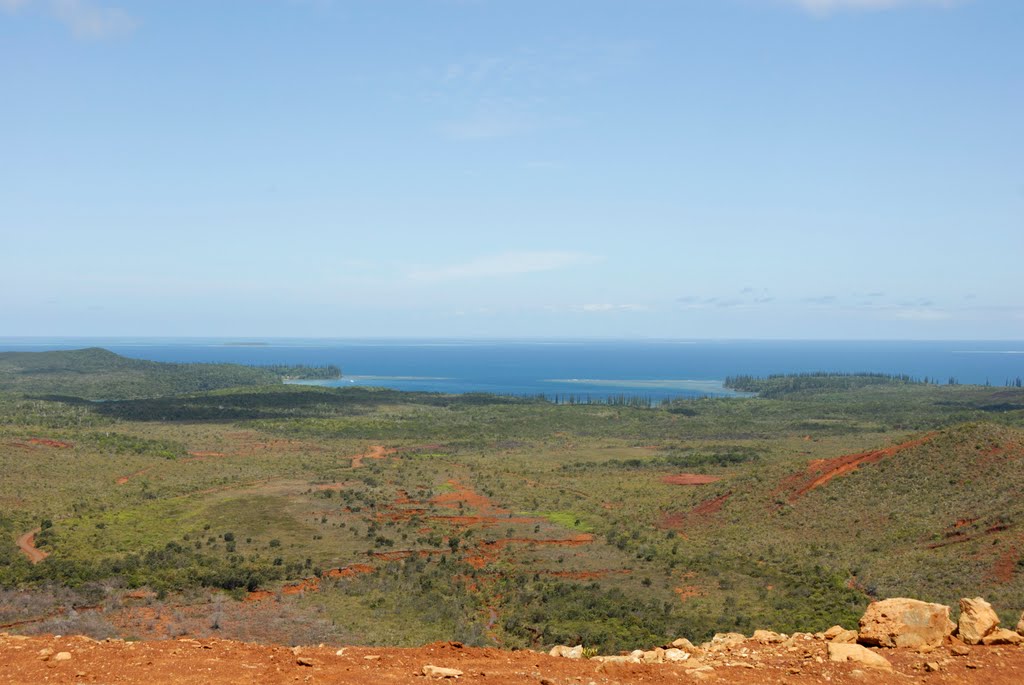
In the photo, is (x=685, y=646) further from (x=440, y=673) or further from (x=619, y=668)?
(x=440, y=673)

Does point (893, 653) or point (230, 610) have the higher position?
point (893, 653)

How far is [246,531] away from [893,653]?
36.6 m

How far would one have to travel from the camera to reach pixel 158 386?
199 m

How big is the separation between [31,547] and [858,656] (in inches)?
1510

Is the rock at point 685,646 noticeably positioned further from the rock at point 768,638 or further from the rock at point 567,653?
the rock at point 567,653

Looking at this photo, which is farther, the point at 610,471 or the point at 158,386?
the point at 158,386

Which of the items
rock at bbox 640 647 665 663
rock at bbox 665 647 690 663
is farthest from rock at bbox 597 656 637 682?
rock at bbox 665 647 690 663

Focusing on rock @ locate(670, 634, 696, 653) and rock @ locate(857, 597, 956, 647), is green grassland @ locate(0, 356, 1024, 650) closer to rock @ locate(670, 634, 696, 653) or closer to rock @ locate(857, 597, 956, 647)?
rock @ locate(670, 634, 696, 653)

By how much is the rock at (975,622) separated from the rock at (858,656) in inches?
71.5

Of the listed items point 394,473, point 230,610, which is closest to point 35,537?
point 230,610

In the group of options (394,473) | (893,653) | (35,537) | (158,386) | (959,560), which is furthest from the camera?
(158,386)

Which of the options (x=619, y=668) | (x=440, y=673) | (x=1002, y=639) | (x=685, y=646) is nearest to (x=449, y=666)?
(x=440, y=673)

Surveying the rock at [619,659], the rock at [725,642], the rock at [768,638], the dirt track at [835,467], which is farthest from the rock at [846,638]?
the dirt track at [835,467]

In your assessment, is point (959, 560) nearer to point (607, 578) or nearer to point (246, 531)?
point (607, 578)
